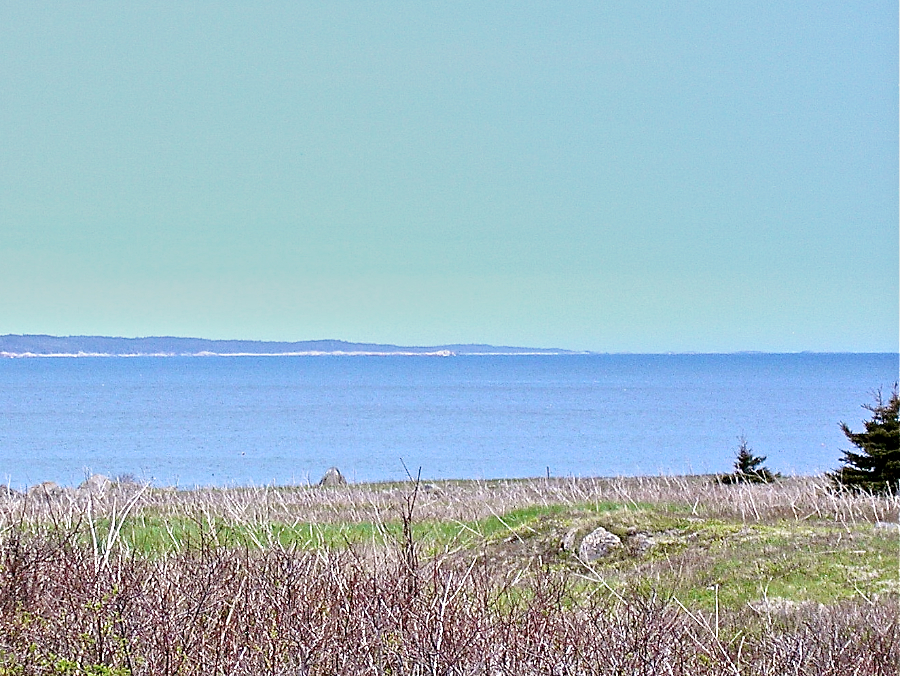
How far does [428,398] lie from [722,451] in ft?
183

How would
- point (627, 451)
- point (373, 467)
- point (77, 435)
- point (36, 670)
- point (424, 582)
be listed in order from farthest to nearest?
point (77, 435) < point (627, 451) < point (373, 467) < point (424, 582) < point (36, 670)

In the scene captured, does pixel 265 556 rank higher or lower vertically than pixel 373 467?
higher

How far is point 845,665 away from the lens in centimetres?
652

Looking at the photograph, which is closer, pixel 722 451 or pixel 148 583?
pixel 148 583

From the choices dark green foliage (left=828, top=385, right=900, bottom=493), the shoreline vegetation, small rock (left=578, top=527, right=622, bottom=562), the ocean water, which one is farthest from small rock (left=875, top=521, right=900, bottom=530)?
the ocean water

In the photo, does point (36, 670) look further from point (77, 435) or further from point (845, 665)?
point (77, 435)

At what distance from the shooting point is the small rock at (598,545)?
11438 millimetres

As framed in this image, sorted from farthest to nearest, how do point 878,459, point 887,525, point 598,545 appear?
1. point 878,459
2. point 598,545
3. point 887,525

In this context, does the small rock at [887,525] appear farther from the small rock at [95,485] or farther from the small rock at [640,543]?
the small rock at [95,485]

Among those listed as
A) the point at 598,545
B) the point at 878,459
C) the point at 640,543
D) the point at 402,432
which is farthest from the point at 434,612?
the point at 402,432

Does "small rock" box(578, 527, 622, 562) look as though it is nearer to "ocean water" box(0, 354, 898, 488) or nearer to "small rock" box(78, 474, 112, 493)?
"small rock" box(78, 474, 112, 493)

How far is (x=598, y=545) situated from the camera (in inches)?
456

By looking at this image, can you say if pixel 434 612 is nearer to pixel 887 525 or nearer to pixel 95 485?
pixel 887 525

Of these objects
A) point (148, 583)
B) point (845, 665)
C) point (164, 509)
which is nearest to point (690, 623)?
point (845, 665)
